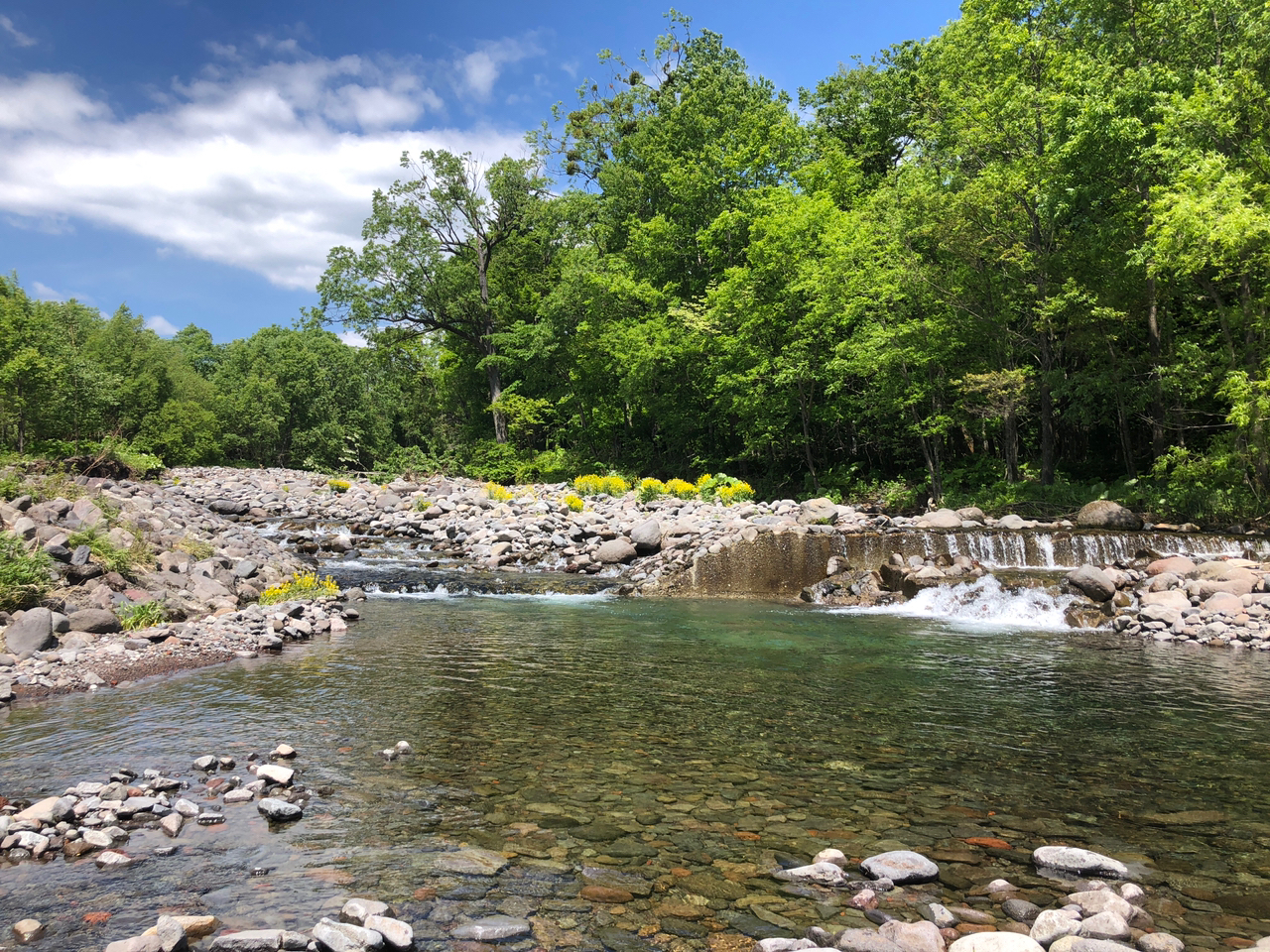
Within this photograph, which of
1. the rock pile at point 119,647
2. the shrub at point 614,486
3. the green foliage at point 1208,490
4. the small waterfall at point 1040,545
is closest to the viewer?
the rock pile at point 119,647

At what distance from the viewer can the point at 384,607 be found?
48.3 ft

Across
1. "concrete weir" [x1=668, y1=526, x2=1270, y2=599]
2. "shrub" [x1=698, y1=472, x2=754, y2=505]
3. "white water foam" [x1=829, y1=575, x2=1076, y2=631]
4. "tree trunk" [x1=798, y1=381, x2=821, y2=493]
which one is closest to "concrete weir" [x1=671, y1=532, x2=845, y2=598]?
"concrete weir" [x1=668, y1=526, x2=1270, y2=599]

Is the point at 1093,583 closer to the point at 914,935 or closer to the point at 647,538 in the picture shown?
the point at 647,538

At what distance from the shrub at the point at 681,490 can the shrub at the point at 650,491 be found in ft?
1.07

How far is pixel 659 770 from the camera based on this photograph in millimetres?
5980

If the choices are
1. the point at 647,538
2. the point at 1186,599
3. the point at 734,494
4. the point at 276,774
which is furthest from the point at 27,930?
the point at 734,494

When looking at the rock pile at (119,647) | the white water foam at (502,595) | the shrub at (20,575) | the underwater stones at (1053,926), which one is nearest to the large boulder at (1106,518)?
the white water foam at (502,595)

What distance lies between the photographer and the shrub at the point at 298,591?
13.3 metres

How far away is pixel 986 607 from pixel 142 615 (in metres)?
15.0

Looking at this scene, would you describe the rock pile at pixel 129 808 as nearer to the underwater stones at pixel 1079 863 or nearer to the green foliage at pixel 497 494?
the underwater stones at pixel 1079 863

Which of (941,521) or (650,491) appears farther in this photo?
(650,491)

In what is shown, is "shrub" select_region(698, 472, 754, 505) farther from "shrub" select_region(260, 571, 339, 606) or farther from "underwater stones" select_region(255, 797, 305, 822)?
"underwater stones" select_region(255, 797, 305, 822)

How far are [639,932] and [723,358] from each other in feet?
93.7

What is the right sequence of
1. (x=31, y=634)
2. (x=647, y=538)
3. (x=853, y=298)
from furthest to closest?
(x=853, y=298) → (x=647, y=538) → (x=31, y=634)
